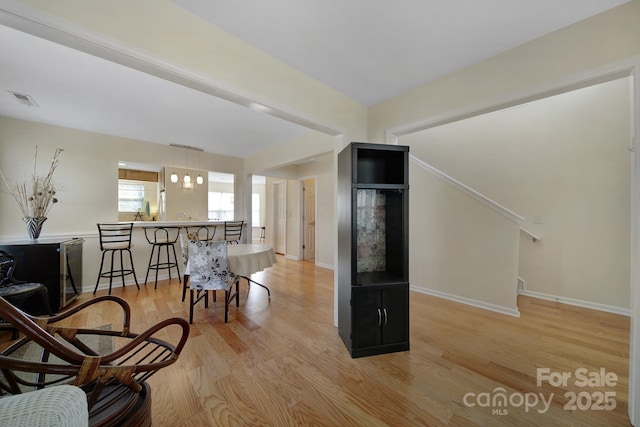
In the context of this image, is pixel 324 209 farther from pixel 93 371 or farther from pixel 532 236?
pixel 93 371

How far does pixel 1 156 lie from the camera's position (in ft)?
A: 10.6

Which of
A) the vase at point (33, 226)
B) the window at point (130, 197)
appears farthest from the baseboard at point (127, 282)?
the window at point (130, 197)

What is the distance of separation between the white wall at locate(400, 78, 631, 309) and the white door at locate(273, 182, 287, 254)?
4170mm

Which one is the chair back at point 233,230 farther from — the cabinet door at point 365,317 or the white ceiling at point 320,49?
the cabinet door at point 365,317

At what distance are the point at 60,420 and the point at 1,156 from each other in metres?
4.79

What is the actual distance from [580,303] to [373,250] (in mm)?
3255

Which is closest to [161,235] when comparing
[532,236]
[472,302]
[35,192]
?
[35,192]

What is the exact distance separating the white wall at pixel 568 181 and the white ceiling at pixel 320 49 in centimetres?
226

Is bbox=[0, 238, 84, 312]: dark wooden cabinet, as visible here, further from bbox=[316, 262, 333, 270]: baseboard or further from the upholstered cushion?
bbox=[316, 262, 333, 270]: baseboard

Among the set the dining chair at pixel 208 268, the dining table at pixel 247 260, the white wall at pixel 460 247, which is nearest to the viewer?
the dining chair at pixel 208 268

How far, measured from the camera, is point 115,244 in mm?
3877

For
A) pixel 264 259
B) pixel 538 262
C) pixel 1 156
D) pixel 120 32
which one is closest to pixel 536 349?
pixel 538 262

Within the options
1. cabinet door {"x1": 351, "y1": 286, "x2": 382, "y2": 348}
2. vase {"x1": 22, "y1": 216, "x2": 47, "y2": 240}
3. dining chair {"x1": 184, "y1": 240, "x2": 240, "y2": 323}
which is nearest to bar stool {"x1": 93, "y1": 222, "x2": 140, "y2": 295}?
vase {"x1": 22, "y1": 216, "x2": 47, "y2": 240}

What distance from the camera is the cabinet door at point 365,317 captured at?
2.08 metres
